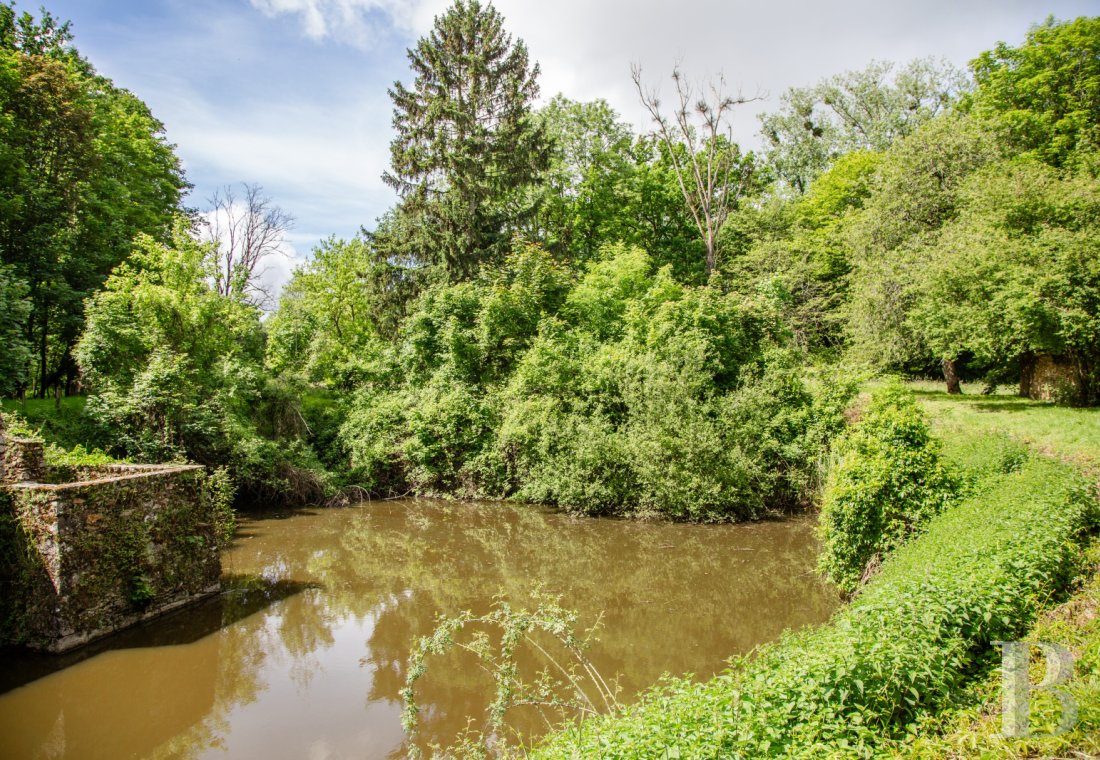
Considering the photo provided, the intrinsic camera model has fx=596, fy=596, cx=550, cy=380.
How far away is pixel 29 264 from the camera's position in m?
20.0

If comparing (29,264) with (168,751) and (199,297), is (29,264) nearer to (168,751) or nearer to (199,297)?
(199,297)

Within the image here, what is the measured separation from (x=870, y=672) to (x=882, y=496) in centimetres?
559

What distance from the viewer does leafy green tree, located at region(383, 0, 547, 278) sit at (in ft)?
79.0

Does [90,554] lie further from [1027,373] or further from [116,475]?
[1027,373]

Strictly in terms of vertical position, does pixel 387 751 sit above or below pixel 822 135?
below

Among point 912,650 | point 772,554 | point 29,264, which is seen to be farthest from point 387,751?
point 29,264

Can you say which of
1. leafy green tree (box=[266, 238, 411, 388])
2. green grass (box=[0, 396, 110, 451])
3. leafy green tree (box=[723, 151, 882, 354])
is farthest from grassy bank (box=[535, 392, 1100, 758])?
leafy green tree (box=[266, 238, 411, 388])

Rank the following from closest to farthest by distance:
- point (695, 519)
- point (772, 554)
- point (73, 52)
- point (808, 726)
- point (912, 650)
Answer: point (808, 726), point (912, 650), point (772, 554), point (695, 519), point (73, 52)

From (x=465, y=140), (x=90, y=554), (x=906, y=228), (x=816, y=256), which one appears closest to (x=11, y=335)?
(x=90, y=554)

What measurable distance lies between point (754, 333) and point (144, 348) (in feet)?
61.6

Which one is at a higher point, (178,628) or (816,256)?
(816,256)

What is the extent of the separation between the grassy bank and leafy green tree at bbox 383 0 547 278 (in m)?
20.4

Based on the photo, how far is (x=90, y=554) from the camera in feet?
29.3

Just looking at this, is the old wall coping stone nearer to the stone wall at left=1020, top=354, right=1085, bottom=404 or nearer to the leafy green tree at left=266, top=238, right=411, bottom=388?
the leafy green tree at left=266, top=238, right=411, bottom=388
